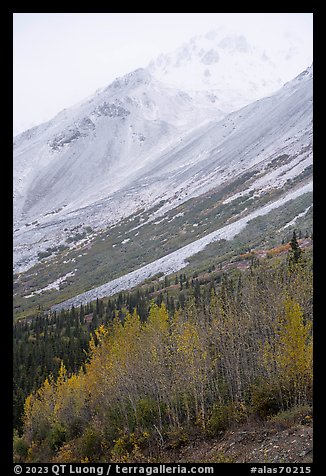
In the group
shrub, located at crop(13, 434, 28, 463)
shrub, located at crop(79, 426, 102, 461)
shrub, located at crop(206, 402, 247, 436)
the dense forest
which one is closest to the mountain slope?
shrub, located at crop(13, 434, 28, 463)

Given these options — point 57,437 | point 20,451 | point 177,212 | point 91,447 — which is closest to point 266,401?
point 91,447

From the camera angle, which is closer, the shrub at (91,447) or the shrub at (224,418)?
the shrub at (224,418)

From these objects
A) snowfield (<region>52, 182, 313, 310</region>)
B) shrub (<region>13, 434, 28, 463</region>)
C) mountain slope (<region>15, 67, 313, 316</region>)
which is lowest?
shrub (<region>13, 434, 28, 463</region>)

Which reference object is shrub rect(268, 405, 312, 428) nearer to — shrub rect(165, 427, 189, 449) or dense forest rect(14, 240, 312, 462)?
dense forest rect(14, 240, 312, 462)

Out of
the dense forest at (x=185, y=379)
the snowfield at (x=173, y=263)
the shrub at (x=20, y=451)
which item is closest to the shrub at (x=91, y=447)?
the dense forest at (x=185, y=379)

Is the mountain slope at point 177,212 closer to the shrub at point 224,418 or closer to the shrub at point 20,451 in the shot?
the shrub at point 20,451

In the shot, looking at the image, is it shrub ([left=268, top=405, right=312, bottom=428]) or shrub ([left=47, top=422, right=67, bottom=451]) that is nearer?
shrub ([left=268, top=405, right=312, bottom=428])

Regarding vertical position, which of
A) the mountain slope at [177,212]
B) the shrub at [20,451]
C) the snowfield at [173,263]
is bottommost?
the shrub at [20,451]

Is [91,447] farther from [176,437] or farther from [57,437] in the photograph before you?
[57,437]

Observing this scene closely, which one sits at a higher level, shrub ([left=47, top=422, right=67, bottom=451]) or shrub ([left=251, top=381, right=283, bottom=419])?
shrub ([left=251, top=381, right=283, bottom=419])
